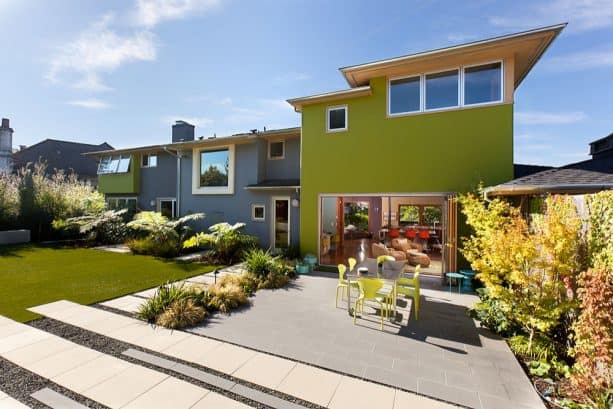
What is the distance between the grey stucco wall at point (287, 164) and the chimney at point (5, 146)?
29.9 m

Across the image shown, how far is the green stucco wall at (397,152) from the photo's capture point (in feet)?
27.3

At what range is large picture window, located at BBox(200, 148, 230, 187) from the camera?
14.2 m

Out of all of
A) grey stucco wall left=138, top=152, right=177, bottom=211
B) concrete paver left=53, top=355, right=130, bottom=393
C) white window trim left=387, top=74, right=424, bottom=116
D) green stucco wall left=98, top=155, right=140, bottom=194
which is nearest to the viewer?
concrete paver left=53, top=355, right=130, bottom=393

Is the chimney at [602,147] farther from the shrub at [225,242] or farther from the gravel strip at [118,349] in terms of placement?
the shrub at [225,242]

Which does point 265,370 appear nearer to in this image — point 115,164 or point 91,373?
point 91,373

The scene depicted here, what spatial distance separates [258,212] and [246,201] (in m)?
0.88

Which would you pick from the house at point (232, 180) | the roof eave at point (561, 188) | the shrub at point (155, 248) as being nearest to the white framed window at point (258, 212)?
the house at point (232, 180)

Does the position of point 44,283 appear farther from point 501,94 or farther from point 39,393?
point 501,94

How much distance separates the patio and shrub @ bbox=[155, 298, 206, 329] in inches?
10.4

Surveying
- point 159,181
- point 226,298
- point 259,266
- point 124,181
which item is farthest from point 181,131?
point 226,298

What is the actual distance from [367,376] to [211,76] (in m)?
12.4

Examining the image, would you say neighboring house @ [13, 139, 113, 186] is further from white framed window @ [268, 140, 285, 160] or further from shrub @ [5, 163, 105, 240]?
white framed window @ [268, 140, 285, 160]

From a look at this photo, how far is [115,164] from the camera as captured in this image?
18219 mm

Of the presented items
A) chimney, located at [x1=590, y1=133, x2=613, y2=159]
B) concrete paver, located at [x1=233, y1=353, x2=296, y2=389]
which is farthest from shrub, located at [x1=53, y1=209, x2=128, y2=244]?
chimney, located at [x1=590, y1=133, x2=613, y2=159]
